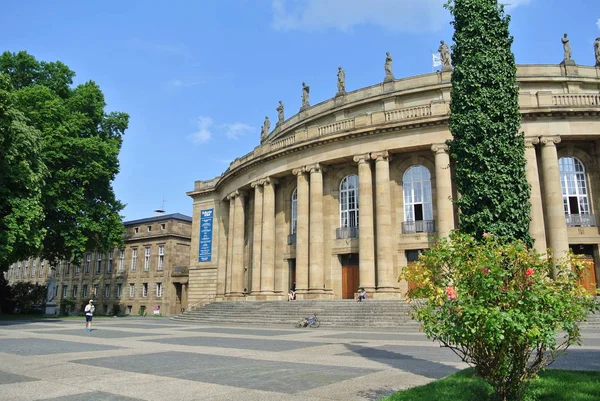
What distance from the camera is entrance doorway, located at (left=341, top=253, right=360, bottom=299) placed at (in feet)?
112

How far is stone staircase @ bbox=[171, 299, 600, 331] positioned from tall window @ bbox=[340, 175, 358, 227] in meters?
7.19

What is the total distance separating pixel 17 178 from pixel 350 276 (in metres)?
22.2

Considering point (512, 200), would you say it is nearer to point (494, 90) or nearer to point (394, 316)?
point (494, 90)

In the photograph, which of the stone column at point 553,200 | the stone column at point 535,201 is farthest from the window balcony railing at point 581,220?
the stone column at point 535,201

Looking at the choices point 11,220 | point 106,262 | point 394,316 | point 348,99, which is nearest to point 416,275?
point 394,316

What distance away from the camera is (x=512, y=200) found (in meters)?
11.5

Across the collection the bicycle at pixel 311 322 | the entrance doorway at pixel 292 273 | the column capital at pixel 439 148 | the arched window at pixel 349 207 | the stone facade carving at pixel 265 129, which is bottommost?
the bicycle at pixel 311 322

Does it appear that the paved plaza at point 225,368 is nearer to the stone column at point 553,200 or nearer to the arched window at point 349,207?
the stone column at point 553,200

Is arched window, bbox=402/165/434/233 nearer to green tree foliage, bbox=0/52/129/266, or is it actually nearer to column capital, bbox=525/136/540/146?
column capital, bbox=525/136/540/146

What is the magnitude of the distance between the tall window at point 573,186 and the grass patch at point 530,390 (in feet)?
80.9

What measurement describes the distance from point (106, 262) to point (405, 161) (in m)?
48.4

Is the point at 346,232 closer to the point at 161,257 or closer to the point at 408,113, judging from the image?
the point at 408,113

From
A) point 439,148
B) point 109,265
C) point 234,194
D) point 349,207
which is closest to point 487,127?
point 439,148

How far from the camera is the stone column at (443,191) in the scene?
29234 millimetres
